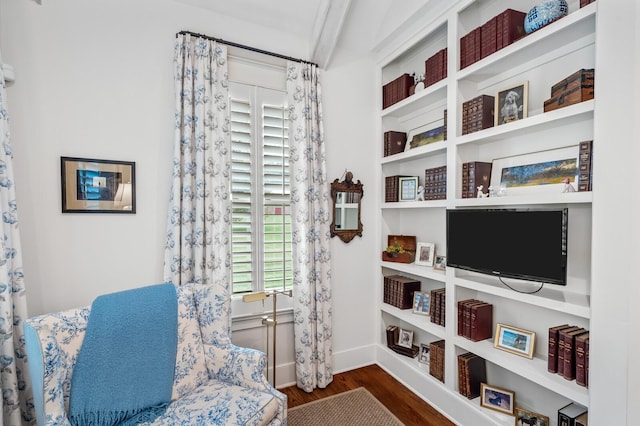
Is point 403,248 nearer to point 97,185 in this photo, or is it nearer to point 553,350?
point 553,350

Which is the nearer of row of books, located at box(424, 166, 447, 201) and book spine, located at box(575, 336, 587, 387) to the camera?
book spine, located at box(575, 336, 587, 387)

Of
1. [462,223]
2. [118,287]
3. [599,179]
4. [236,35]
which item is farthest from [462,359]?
[236,35]

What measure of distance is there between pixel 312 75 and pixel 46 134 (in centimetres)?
189

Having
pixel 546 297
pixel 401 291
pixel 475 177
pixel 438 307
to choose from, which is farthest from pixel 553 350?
pixel 401 291

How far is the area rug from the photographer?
2.24 meters

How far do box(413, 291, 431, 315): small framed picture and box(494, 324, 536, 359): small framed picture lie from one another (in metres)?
0.65

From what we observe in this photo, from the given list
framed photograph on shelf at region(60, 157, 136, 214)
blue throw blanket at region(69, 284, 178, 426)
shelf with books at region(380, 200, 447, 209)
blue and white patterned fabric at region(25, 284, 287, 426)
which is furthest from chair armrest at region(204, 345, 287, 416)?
shelf with books at region(380, 200, 447, 209)

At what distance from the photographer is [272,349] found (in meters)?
2.68

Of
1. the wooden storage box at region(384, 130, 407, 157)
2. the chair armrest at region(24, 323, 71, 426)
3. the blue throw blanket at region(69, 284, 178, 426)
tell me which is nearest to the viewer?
the chair armrest at region(24, 323, 71, 426)

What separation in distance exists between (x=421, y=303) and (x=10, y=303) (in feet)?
8.93

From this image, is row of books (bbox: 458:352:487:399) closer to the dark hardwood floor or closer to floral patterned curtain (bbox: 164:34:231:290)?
the dark hardwood floor

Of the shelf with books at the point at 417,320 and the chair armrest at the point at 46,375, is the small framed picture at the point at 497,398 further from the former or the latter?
the chair armrest at the point at 46,375

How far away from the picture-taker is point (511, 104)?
200 centimetres

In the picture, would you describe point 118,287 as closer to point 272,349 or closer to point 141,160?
point 141,160
